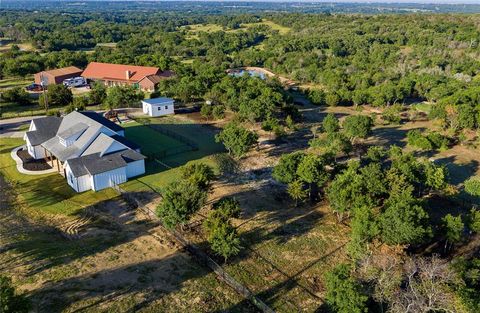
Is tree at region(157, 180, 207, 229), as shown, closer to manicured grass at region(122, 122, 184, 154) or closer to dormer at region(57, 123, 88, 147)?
dormer at region(57, 123, 88, 147)

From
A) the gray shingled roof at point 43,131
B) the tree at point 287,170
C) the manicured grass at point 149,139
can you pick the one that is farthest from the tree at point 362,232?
the gray shingled roof at point 43,131

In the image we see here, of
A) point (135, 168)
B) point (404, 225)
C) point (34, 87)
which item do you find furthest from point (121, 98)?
point (404, 225)

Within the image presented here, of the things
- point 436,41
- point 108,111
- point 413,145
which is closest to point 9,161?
point 108,111

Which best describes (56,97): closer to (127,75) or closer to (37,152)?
(127,75)

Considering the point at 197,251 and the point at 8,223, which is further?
the point at 8,223

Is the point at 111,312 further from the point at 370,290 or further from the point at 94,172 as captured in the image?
the point at 94,172

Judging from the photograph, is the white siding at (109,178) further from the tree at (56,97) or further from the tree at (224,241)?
the tree at (56,97)
